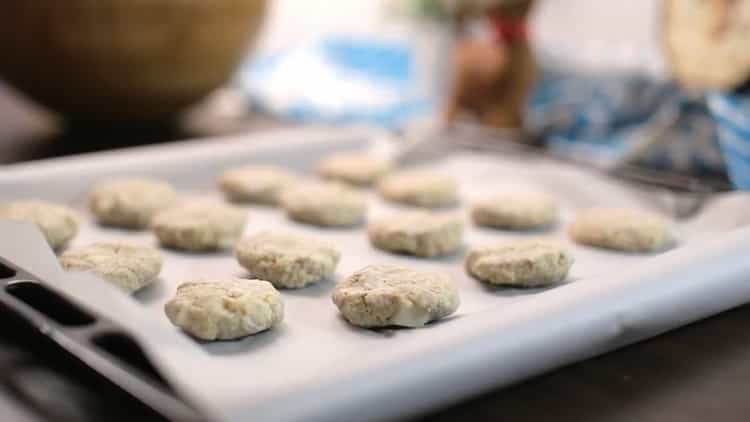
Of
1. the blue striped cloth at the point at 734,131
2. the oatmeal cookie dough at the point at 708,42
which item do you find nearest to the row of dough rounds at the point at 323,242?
the blue striped cloth at the point at 734,131

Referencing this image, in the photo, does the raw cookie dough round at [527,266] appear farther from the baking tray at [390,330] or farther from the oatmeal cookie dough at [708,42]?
the oatmeal cookie dough at [708,42]

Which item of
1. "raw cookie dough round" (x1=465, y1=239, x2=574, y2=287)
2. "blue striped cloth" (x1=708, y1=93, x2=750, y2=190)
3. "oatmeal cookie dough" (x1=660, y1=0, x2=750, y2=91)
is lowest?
"raw cookie dough round" (x1=465, y1=239, x2=574, y2=287)

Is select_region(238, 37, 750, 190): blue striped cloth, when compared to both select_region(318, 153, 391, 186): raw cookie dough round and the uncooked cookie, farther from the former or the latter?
select_region(318, 153, 391, 186): raw cookie dough round

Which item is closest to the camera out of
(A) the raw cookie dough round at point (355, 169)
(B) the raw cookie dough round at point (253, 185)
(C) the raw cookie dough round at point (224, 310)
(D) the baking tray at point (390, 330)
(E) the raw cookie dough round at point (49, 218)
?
(D) the baking tray at point (390, 330)

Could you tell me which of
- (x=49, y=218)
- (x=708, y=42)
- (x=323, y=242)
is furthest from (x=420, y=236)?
(x=708, y=42)

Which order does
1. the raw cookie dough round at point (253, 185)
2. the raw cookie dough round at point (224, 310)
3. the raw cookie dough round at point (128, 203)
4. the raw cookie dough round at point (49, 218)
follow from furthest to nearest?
the raw cookie dough round at point (253, 185)
the raw cookie dough round at point (128, 203)
the raw cookie dough round at point (49, 218)
the raw cookie dough round at point (224, 310)

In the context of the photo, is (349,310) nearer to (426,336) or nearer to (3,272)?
(426,336)

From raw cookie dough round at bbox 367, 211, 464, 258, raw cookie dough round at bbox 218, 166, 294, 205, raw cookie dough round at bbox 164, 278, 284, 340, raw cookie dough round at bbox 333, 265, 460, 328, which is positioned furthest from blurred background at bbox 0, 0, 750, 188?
raw cookie dough round at bbox 164, 278, 284, 340

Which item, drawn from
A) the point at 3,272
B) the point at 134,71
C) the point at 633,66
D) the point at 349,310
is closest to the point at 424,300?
the point at 349,310
